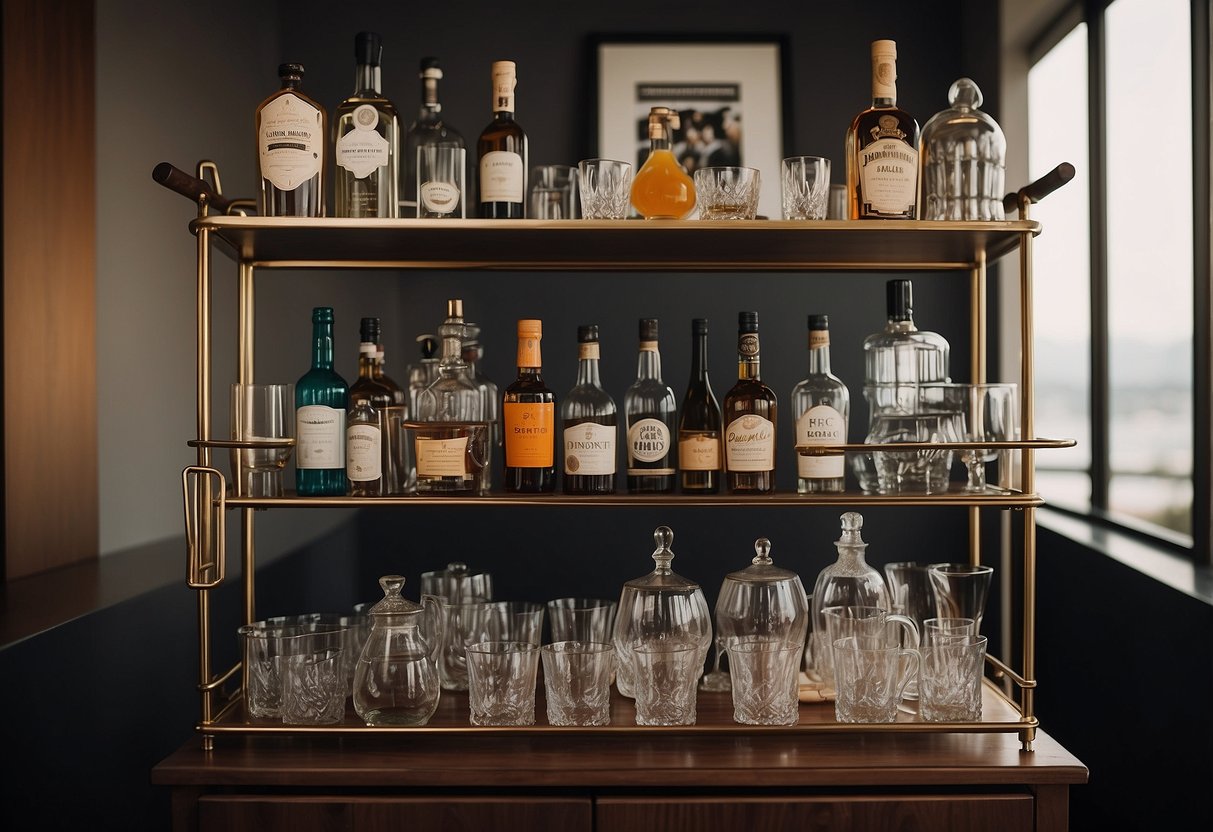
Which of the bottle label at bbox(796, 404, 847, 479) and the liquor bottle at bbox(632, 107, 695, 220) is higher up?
the liquor bottle at bbox(632, 107, 695, 220)

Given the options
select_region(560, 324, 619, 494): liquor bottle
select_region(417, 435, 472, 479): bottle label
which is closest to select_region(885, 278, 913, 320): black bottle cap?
select_region(560, 324, 619, 494): liquor bottle

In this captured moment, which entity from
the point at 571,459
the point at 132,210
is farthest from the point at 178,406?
the point at 571,459

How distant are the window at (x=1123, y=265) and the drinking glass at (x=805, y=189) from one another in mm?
975

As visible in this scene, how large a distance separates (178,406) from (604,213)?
123 cm

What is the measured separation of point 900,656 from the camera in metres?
1.41

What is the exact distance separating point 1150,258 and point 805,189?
1267 millimetres

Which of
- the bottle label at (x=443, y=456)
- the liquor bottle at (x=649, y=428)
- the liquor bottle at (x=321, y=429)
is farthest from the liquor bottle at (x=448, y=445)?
the liquor bottle at (x=649, y=428)

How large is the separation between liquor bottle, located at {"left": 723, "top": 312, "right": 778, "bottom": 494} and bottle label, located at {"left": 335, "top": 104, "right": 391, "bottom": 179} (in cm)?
54

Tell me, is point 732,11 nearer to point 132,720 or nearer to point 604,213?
point 604,213

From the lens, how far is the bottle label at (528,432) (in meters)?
1.45

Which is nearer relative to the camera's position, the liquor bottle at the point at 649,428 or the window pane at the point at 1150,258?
the liquor bottle at the point at 649,428

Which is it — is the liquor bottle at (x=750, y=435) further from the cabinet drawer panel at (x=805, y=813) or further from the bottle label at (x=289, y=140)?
the bottle label at (x=289, y=140)

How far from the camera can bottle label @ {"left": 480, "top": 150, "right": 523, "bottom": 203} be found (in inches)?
57.2

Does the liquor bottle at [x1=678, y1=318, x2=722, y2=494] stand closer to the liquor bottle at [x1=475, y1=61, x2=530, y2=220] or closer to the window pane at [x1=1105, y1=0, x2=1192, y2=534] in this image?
the liquor bottle at [x1=475, y1=61, x2=530, y2=220]
